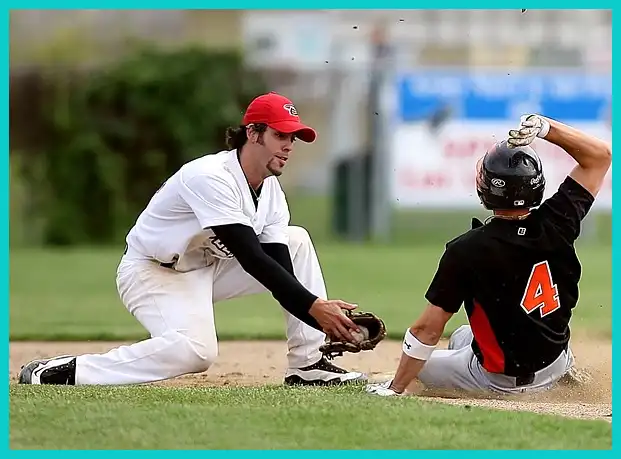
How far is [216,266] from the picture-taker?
5953mm

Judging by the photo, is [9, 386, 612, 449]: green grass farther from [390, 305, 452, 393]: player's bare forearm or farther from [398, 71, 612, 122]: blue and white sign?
[398, 71, 612, 122]: blue and white sign

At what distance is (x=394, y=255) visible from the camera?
51.8 feet

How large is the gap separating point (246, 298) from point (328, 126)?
853 centimetres

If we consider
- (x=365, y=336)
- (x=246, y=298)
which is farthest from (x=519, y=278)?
(x=246, y=298)

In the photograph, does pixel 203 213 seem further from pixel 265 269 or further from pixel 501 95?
pixel 501 95

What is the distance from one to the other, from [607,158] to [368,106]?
1400 centimetres

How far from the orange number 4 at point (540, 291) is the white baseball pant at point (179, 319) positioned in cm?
128

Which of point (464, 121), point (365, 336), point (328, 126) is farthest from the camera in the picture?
point (328, 126)

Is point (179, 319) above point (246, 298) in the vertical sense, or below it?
above

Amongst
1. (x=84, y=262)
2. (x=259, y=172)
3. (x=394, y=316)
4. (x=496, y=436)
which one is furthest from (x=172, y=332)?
(x=84, y=262)

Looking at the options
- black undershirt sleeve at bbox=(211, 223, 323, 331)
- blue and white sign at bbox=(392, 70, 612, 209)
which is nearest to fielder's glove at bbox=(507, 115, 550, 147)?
black undershirt sleeve at bbox=(211, 223, 323, 331)

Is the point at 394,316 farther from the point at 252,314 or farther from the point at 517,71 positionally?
the point at 517,71

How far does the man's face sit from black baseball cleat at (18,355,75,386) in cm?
135

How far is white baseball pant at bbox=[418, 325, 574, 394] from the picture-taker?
208 inches
